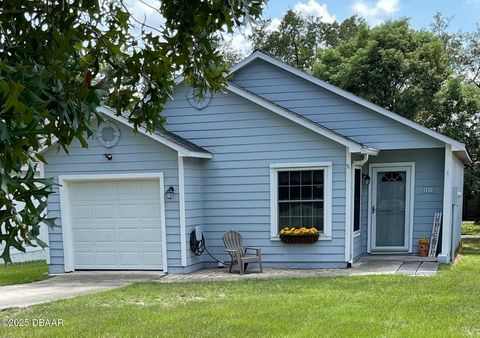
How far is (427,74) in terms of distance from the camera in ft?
47.6

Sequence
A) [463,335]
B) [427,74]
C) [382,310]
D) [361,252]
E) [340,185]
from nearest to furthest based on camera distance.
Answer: [463,335] < [382,310] < [340,185] < [361,252] < [427,74]

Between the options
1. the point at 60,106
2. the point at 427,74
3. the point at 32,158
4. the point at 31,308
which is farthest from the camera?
the point at 427,74

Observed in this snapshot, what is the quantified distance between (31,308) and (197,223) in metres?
3.63

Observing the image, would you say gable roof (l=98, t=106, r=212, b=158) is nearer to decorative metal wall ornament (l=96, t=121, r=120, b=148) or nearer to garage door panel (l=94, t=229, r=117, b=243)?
decorative metal wall ornament (l=96, t=121, r=120, b=148)

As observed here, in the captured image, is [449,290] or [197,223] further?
[197,223]

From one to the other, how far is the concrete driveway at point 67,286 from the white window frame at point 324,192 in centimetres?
245

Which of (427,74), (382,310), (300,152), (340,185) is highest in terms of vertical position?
(427,74)

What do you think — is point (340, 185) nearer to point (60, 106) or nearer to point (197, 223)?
point (197, 223)

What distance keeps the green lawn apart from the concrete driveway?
59 centimetres

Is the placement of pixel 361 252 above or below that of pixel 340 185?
below

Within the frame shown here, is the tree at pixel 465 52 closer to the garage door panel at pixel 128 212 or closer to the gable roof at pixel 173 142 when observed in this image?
the gable roof at pixel 173 142

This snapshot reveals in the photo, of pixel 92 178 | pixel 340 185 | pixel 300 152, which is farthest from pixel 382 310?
pixel 92 178

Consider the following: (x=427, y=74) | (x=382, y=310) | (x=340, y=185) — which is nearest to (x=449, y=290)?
(x=382, y=310)

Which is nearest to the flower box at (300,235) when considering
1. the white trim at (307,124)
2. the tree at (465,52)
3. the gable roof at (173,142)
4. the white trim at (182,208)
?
the white trim at (307,124)
